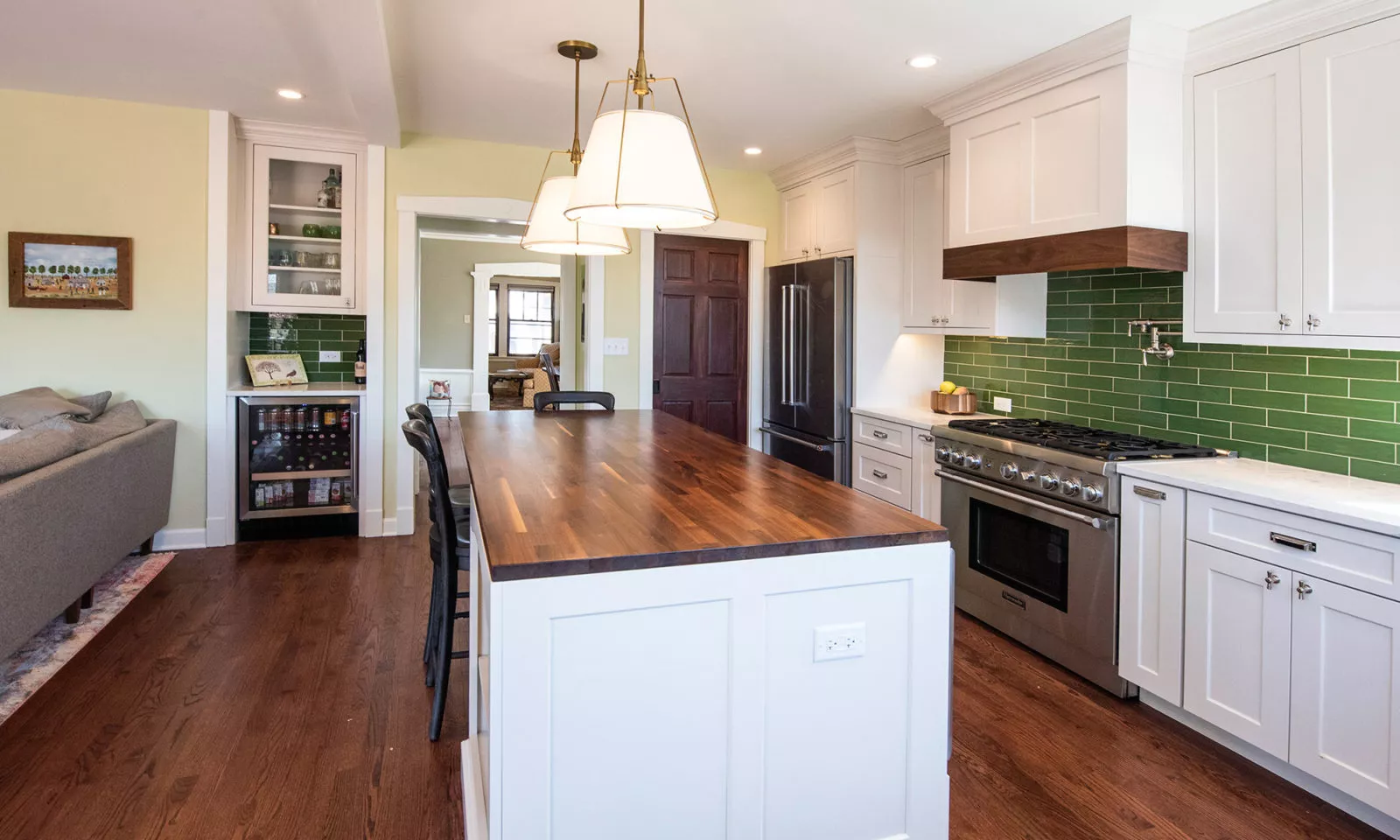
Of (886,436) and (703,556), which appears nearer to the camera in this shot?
(703,556)

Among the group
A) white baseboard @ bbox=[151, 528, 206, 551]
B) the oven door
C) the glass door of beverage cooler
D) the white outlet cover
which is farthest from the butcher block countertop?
white baseboard @ bbox=[151, 528, 206, 551]

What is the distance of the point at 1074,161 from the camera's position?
3146mm

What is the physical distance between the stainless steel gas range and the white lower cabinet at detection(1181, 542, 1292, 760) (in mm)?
295

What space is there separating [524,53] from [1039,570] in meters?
3.02

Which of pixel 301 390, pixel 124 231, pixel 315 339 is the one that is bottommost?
pixel 301 390

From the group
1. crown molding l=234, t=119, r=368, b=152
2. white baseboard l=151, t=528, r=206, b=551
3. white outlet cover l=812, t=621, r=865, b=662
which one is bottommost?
white baseboard l=151, t=528, r=206, b=551

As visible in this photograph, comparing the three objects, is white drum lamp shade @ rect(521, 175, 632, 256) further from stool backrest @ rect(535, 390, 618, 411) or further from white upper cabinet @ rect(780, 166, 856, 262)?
white upper cabinet @ rect(780, 166, 856, 262)

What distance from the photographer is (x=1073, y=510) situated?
2.92m

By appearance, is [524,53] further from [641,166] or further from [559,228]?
[641,166]

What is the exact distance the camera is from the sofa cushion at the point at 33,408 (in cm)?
376

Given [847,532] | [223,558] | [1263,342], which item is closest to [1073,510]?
[1263,342]

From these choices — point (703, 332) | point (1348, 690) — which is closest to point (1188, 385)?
point (1348, 690)

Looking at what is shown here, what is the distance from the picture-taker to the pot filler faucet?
3.22 m

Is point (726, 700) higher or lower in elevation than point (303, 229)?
lower
